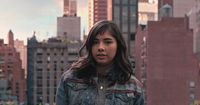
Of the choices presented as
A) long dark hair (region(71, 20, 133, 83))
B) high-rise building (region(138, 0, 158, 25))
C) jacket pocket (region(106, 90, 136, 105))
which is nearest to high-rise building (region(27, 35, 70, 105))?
high-rise building (region(138, 0, 158, 25))

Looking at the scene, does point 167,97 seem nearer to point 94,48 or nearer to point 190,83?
point 190,83

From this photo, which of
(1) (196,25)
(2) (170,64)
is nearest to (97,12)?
(1) (196,25)

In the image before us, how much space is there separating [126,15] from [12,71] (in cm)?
3219

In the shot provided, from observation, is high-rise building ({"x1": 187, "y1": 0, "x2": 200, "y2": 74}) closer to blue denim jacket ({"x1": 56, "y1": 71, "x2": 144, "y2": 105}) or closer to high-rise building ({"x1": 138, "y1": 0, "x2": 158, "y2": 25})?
high-rise building ({"x1": 138, "y1": 0, "x2": 158, "y2": 25})

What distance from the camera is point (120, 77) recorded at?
338cm

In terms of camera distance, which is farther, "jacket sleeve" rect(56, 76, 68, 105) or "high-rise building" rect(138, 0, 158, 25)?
"high-rise building" rect(138, 0, 158, 25)

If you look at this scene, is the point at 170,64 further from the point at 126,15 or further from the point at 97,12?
the point at 97,12

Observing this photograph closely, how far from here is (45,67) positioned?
134 meters

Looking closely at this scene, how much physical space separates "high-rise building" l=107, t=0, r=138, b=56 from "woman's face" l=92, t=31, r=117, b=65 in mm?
131482

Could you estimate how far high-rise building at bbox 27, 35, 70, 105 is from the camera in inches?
5162

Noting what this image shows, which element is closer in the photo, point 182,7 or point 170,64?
point 170,64

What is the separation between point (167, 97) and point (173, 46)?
7682 mm

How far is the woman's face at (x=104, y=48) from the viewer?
11.0 feet

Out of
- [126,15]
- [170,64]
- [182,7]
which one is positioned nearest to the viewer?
[170,64]
